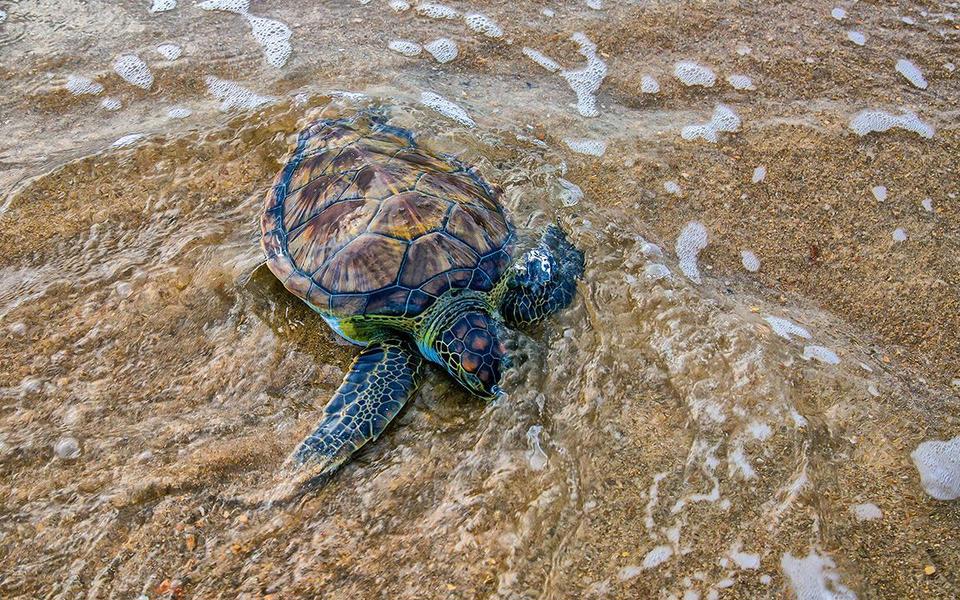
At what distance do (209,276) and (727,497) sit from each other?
291cm

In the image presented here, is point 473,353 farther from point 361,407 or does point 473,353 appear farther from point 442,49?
point 442,49

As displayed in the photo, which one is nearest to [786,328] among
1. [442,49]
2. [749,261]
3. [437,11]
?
[749,261]

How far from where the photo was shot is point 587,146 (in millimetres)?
4336

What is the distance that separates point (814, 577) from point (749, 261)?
6.13 ft

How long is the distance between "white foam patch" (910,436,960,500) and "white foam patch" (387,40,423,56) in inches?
168

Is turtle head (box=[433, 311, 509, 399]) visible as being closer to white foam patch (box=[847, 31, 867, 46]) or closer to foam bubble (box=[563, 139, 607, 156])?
foam bubble (box=[563, 139, 607, 156])

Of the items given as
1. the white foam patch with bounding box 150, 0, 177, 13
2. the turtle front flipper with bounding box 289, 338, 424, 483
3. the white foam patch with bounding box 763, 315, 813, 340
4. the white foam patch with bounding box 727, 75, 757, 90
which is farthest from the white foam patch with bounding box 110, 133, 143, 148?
the white foam patch with bounding box 727, 75, 757, 90

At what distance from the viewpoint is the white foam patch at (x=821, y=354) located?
10.6ft

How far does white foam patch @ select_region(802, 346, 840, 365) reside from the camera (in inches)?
127

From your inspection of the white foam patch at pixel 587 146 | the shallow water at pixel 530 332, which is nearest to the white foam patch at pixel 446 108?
the shallow water at pixel 530 332

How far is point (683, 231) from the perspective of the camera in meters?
3.88

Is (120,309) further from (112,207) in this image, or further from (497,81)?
(497,81)

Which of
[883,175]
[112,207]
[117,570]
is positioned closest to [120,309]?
[112,207]

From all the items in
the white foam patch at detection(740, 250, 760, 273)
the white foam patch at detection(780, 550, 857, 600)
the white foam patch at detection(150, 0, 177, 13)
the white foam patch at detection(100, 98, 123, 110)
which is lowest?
the white foam patch at detection(780, 550, 857, 600)
